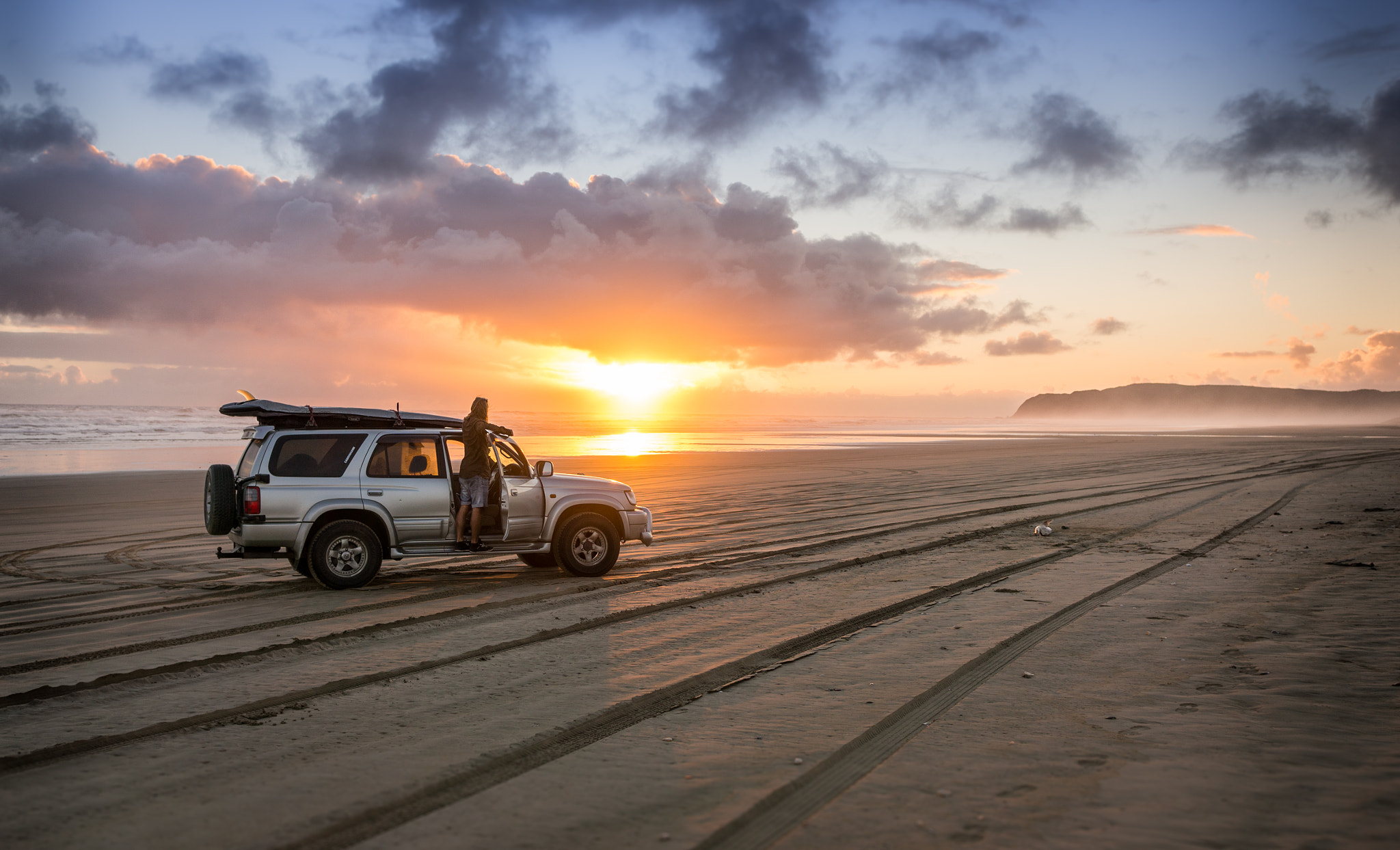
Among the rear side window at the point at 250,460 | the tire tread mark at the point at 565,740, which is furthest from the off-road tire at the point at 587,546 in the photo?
the tire tread mark at the point at 565,740

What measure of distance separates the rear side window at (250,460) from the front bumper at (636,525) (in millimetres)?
4286

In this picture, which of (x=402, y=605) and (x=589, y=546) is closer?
(x=402, y=605)

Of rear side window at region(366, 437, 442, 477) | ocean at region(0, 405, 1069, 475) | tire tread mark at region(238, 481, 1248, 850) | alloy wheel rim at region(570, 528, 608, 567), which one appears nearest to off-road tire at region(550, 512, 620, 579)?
alloy wheel rim at region(570, 528, 608, 567)

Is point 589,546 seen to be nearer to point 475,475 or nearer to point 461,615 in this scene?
point 475,475

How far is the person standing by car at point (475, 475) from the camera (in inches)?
398

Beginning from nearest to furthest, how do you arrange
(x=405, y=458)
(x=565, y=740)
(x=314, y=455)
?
(x=565, y=740)
(x=314, y=455)
(x=405, y=458)

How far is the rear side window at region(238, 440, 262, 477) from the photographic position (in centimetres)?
976

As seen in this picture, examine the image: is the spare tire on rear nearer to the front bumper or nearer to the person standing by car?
the person standing by car

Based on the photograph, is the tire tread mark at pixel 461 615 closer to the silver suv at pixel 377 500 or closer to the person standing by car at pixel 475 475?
the silver suv at pixel 377 500

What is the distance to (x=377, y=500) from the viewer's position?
1000 cm

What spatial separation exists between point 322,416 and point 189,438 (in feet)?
131

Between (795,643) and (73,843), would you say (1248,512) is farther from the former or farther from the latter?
(73,843)

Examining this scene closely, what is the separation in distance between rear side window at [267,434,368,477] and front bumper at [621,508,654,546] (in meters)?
3.28

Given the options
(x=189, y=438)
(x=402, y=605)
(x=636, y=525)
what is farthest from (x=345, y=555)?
(x=189, y=438)
